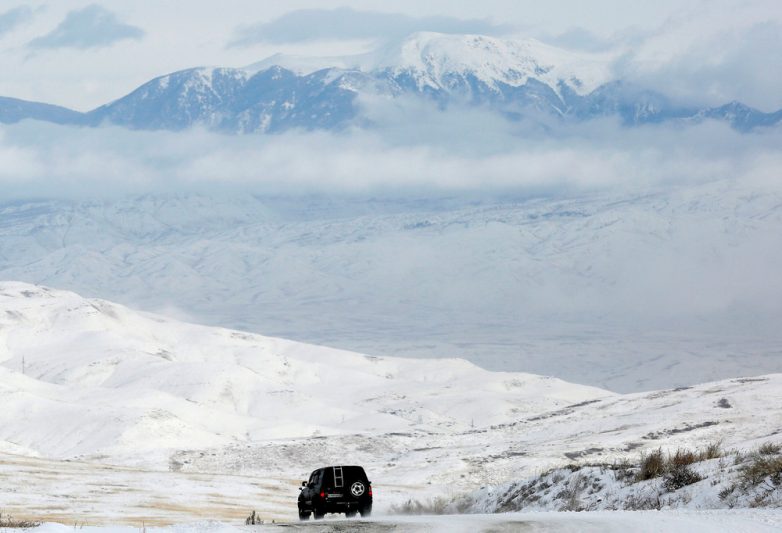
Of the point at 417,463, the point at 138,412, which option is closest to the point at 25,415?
the point at 138,412

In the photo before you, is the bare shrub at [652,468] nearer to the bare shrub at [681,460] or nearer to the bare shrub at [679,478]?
the bare shrub at [681,460]

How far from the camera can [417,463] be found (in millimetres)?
133750

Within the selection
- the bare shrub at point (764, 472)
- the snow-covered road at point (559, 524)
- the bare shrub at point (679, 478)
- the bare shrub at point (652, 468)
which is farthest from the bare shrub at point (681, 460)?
the snow-covered road at point (559, 524)

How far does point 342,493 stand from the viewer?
32.5 metres

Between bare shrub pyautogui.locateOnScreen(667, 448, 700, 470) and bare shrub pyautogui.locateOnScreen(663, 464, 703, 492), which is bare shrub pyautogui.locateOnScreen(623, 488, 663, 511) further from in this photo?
bare shrub pyautogui.locateOnScreen(667, 448, 700, 470)

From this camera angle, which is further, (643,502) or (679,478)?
(679,478)

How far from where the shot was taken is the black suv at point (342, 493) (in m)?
Result: 32.4

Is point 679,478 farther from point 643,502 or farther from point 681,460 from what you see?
point 681,460

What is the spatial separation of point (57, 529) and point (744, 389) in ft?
548

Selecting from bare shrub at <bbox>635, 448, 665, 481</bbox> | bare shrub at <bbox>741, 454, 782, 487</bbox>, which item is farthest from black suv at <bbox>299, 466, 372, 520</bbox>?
bare shrub at <bbox>741, 454, 782, 487</bbox>

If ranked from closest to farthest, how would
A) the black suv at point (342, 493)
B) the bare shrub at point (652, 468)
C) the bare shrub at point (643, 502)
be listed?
the bare shrub at point (643, 502) < the bare shrub at point (652, 468) < the black suv at point (342, 493)

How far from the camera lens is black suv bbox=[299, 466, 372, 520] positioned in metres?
32.4

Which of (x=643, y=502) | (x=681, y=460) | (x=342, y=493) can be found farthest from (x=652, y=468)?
(x=342, y=493)

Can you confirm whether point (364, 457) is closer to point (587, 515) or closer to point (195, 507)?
point (195, 507)
